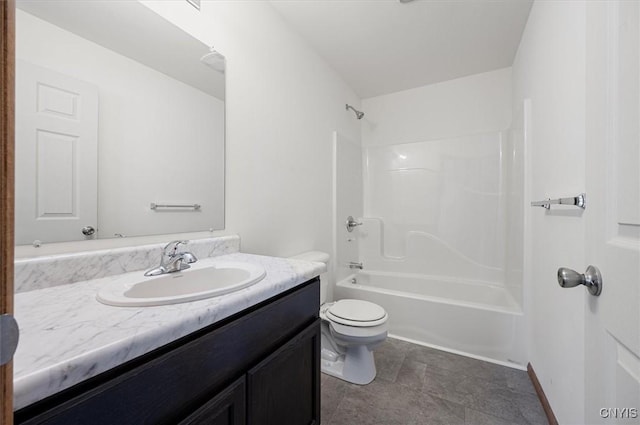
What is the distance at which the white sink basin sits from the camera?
64 centimetres

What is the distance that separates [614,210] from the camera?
52 cm

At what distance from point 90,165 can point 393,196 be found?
2656mm

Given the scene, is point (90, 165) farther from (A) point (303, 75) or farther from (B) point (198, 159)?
(A) point (303, 75)

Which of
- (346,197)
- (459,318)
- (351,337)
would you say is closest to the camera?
(351,337)

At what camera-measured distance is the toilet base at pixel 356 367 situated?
165 cm

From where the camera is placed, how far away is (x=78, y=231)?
86 centimetres

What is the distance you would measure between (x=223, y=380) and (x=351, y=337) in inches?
41.7

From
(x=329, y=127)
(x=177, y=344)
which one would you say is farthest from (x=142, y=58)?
(x=329, y=127)

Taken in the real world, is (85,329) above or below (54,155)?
below

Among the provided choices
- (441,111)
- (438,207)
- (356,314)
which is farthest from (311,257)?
(441,111)

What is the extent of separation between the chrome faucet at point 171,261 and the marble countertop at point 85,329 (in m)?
0.15

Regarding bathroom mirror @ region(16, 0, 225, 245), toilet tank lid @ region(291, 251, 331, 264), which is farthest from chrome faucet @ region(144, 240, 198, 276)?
toilet tank lid @ region(291, 251, 331, 264)

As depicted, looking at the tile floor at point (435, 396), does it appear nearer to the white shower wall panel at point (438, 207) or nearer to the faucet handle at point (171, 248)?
the white shower wall panel at point (438, 207)

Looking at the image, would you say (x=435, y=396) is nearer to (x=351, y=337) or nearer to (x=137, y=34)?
(x=351, y=337)
